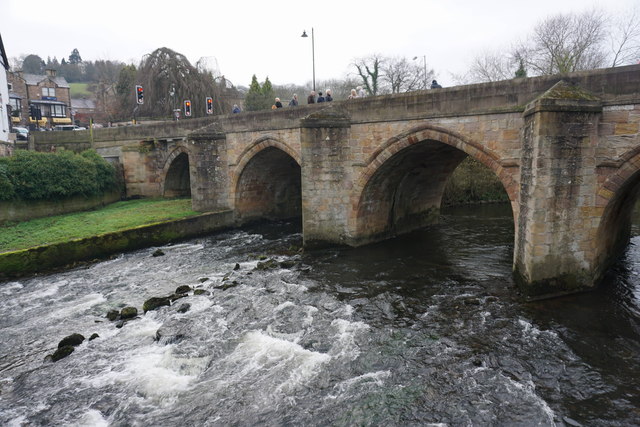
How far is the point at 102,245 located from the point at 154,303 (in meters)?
5.61

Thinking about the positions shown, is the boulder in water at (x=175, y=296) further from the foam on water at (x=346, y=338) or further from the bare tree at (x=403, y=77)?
the bare tree at (x=403, y=77)

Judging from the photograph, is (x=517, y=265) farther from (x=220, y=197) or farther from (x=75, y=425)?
(x=220, y=197)

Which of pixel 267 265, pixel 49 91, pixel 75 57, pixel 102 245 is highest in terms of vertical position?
pixel 75 57

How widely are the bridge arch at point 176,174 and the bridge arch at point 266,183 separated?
5194 millimetres

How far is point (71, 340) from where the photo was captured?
8.52 metres

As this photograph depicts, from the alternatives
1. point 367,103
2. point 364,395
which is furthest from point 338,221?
point 364,395

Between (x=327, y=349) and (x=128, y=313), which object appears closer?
(x=327, y=349)

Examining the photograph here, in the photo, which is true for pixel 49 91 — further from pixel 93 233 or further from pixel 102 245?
pixel 102 245

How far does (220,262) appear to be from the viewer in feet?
46.8

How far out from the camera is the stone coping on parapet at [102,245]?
12766mm

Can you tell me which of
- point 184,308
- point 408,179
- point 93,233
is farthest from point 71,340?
point 408,179

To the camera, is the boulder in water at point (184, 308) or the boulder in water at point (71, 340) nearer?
the boulder in water at point (71, 340)

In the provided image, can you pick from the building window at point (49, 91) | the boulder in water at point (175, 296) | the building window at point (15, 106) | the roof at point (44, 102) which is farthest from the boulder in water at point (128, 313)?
the building window at point (49, 91)

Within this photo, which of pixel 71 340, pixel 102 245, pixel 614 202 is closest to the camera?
pixel 71 340
